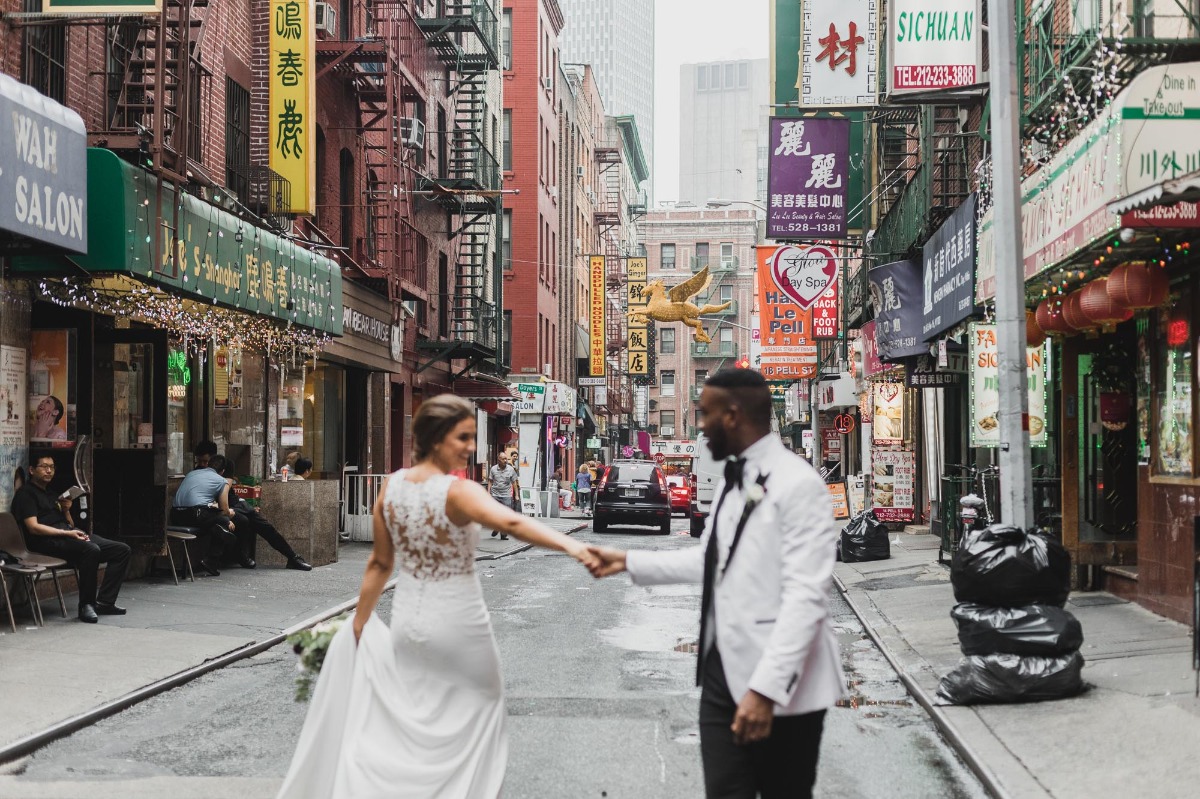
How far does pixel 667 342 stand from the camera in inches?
4269

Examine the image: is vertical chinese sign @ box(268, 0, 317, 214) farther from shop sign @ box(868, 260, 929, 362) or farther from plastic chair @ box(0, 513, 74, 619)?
shop sign @ box(868, 260, 929, 362)

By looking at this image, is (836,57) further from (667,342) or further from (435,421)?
(667,342)

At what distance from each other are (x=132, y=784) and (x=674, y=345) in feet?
333

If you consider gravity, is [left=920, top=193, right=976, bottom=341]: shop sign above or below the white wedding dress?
above

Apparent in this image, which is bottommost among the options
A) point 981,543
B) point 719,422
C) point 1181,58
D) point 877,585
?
point 877,585

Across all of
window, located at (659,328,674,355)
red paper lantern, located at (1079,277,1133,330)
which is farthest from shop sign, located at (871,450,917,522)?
window, located at (659,328,674,355)

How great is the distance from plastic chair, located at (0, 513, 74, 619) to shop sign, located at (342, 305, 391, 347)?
36.1 ft

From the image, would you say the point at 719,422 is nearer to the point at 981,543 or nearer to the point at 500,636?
the point at 981,543

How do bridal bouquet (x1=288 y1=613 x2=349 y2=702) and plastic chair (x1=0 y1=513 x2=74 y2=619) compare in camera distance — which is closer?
bridal bouquet (x1=288 y1=613 x2=349 y2=702)

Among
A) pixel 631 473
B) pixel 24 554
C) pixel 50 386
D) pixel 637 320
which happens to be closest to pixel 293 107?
pixel 50 386

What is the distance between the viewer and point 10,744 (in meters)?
7.74

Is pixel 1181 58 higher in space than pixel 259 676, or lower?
higher

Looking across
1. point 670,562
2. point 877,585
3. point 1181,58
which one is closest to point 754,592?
point 670,562

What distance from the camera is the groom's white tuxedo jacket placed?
420 cm
